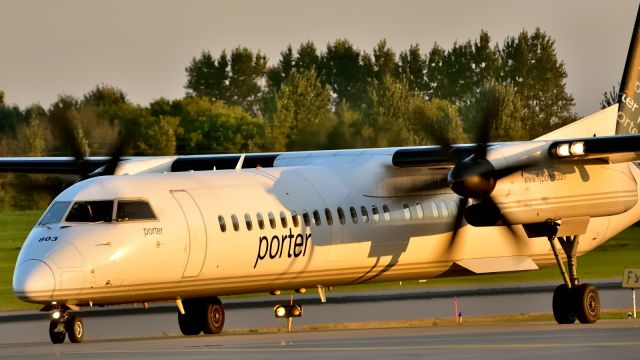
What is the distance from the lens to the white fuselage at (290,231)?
22109 millimetres

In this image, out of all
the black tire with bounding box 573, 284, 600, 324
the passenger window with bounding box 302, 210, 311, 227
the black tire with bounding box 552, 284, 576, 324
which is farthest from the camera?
the black tire with bounding box 552, 284, 576, 324

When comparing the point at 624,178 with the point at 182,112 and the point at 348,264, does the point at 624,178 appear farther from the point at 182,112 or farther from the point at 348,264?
the point at 182,112

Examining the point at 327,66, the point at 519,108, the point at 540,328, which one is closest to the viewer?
the point at 540,328

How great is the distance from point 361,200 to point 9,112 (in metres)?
54.6

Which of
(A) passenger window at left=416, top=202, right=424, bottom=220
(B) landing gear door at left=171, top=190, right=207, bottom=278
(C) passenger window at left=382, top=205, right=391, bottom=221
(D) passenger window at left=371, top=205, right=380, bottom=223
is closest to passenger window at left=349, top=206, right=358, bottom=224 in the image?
(D) passenger window at left=371, top=205, right=380, bottom=223

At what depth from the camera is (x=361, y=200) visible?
87.1ft

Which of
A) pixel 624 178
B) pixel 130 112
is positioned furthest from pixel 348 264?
pixel 130 112

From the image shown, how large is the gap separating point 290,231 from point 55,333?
15.4 feet

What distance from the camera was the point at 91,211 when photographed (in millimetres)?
22609

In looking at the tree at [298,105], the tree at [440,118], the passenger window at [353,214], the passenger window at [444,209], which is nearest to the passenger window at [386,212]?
the passenger window at [353,214]

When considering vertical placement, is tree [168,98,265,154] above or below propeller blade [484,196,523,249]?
above

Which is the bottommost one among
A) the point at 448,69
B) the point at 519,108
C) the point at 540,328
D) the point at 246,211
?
the point at 540,328

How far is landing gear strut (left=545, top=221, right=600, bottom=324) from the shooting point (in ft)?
88.8

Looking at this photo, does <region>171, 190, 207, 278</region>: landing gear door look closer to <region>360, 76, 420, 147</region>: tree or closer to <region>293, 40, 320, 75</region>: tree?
<region>360, 76, 420, 147</region>: tree
